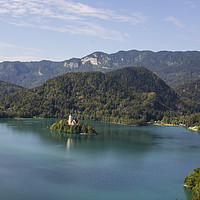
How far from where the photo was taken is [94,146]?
10088 centimetres

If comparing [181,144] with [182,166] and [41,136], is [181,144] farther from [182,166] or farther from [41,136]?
[41,136]

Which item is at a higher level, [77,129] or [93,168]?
[77,129]

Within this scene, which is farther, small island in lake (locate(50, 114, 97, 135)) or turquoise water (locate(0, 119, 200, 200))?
small island in lake (locate(50, 114, 97, 135))

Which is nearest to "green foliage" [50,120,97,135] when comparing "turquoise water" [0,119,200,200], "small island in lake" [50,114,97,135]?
"small island in lake" [50,114,97,135]

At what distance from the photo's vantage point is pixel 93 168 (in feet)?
233

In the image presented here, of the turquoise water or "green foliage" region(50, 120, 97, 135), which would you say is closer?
the turquoise water

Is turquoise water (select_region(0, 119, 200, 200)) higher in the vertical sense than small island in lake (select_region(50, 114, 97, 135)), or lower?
lower

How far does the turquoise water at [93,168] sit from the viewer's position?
54.6 metres

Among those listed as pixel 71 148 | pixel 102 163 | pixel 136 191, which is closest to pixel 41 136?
pixel 71 148

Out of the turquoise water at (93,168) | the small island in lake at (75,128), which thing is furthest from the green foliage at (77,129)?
the turquoise water at (93,168)

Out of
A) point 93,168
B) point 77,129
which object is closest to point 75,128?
point 77,129

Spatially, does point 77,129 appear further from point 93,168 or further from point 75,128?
point 93,168

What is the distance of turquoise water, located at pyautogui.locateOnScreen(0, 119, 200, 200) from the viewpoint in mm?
54625

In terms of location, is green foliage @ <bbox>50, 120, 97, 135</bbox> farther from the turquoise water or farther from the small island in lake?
the turquoise water
